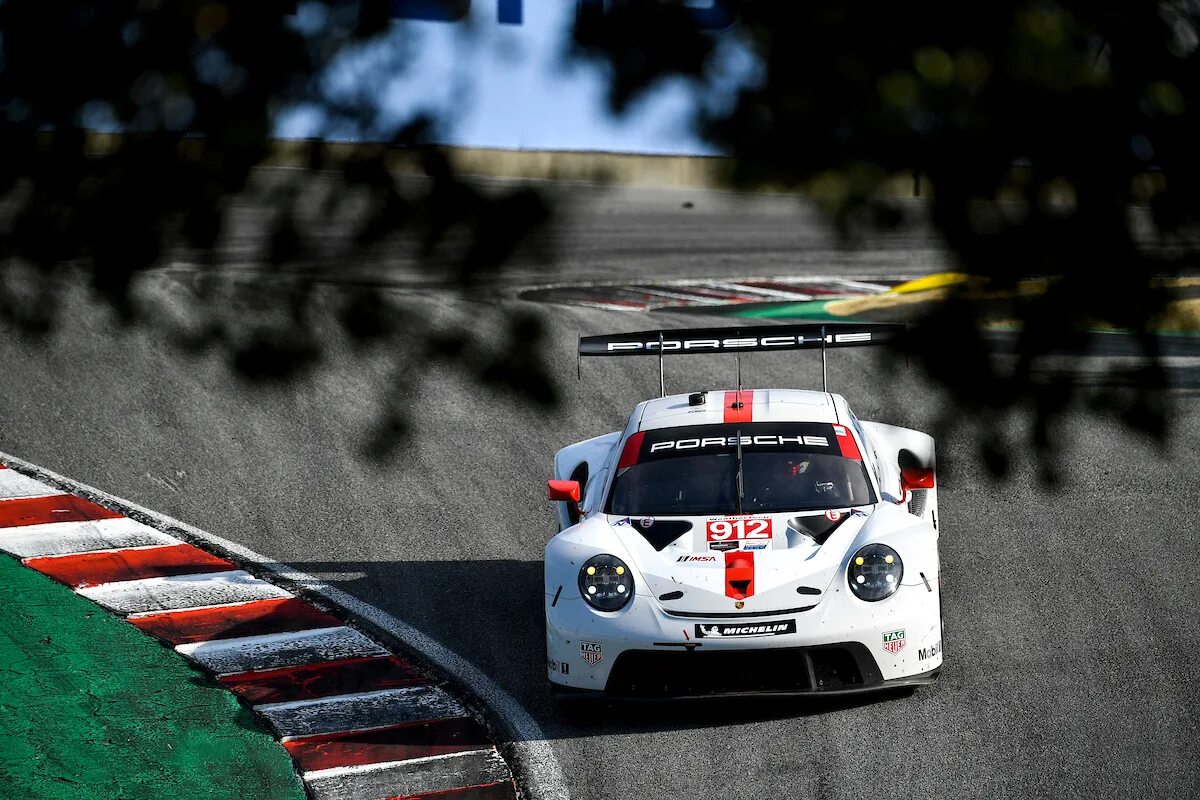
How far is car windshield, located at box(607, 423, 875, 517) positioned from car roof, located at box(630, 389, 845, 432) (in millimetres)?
111

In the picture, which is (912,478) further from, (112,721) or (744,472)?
(112,721)

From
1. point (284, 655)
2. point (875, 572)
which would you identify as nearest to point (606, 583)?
point (875, 572)

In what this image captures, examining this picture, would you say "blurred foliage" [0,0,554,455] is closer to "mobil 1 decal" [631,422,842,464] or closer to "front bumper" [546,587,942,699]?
"front bumper" [546,587,942,699]

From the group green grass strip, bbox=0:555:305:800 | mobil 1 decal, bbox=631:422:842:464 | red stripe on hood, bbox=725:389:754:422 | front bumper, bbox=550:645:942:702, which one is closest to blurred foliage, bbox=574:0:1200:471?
front bumper, bbox=550:645:942:702

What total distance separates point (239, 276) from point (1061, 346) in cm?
140

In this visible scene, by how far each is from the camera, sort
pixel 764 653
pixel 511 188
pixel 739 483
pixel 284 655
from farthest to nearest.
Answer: pixel 284 655
pixel 739 483
pixel 764 653
pixel 511 188

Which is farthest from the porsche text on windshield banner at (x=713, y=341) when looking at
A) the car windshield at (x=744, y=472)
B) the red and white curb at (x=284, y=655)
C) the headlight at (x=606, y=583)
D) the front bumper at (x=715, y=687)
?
the red and white curb at (x=284, y=655)

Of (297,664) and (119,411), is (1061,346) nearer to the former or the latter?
(297,664)

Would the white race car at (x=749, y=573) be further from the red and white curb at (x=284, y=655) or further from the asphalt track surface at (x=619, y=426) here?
the red and white curb at (x=284, y=655)

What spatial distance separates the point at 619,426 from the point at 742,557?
463cm

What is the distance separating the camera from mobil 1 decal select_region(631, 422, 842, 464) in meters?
7.04

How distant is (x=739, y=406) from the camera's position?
297 inches

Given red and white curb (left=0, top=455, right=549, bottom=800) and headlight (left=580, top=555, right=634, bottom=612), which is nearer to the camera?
red and white curb (left=0, top=455, right=549, bottom=800)

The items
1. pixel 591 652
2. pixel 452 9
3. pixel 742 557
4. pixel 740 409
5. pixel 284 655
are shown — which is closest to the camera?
pixel 452 9
